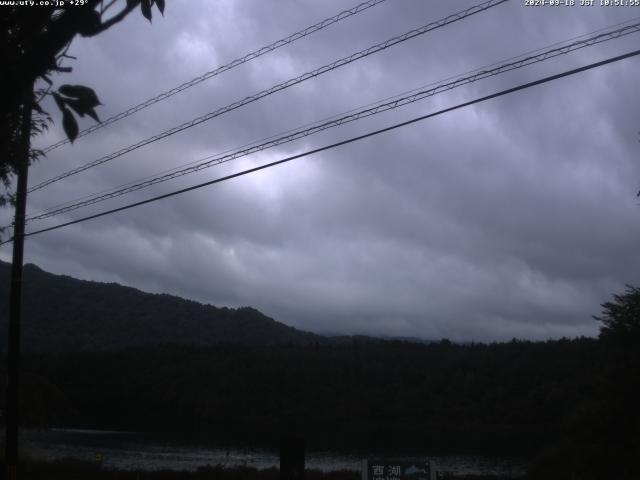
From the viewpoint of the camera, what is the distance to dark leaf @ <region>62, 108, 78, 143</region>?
481 centimetres

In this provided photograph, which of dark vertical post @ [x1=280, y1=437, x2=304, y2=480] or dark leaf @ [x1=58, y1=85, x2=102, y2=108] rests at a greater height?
dark leaf @ [x1=58, y1=85, x2=102, y2=108]

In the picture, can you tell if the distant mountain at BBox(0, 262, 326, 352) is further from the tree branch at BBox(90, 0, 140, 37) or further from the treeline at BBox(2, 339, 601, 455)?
the tree branch at BBox(90, 0, 140, 37)

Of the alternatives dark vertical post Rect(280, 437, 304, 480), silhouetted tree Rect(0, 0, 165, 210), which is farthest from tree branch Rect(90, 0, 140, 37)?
dark vertical post Rect(280, 437, 304, 480)

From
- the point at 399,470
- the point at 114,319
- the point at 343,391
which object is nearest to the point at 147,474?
the point at 399,470

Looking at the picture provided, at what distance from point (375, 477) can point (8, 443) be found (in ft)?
29.5

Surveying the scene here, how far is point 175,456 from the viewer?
43.7 metres

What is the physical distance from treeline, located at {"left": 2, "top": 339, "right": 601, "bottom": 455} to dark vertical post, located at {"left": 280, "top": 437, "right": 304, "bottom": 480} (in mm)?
37914

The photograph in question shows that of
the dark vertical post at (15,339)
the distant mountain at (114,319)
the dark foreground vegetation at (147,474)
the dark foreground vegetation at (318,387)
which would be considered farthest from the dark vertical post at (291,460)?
the distant mountain at (114,319)

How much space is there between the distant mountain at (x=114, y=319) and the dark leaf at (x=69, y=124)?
59628 mm

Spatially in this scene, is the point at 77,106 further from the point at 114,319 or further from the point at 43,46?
the point at 114,319

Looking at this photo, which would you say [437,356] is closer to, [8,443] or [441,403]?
[441,403]

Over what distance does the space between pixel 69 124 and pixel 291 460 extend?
8.62 metres

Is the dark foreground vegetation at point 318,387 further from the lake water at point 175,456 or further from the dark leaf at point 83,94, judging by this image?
the dark leaf at point 83,94

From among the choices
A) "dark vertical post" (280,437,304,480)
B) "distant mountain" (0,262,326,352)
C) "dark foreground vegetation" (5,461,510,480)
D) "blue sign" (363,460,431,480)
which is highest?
"distant mountain" (0,262,326,352)
